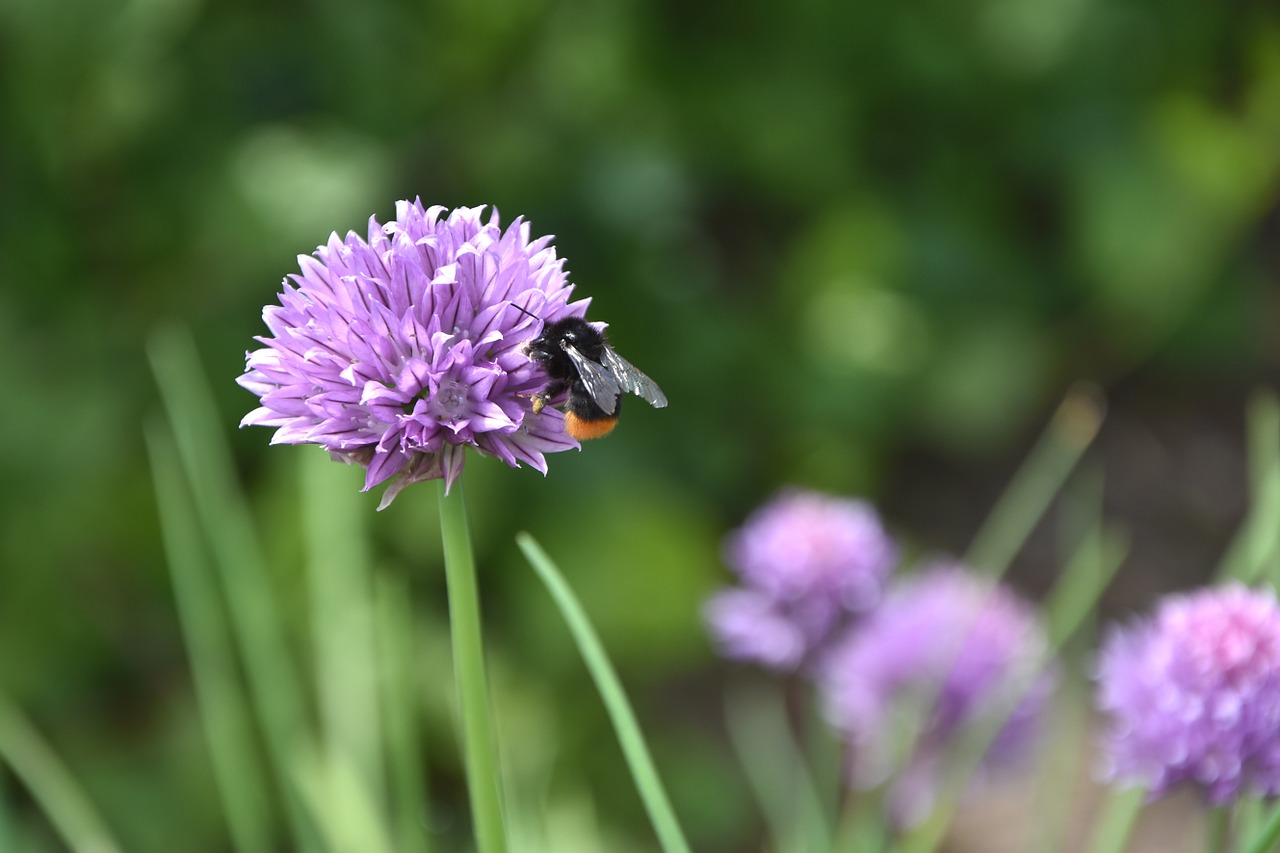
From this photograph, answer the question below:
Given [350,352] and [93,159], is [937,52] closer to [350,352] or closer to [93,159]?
[93,159]

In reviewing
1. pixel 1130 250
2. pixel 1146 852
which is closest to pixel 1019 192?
pixel 1130 250

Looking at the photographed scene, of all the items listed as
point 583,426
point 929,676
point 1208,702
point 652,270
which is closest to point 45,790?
point 583,426

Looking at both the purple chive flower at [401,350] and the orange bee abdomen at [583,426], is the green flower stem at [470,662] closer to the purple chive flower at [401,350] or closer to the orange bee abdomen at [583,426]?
the purple chive flower at [401,350]

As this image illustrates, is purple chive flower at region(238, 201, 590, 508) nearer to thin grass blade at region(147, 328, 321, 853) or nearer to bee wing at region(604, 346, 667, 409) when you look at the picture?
bee wing at region(604, 346, 667, 409)

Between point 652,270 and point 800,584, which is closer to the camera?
point 800,584

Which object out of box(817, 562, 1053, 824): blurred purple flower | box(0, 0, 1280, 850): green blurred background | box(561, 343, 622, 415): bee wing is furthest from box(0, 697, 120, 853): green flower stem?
box(817, 562, 1053, 824): blurred purple flower

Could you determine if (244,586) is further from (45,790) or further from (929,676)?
(929,676)

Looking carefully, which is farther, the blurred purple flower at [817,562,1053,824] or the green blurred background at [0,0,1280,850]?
the green blurred background at [0,0,1280,850]
